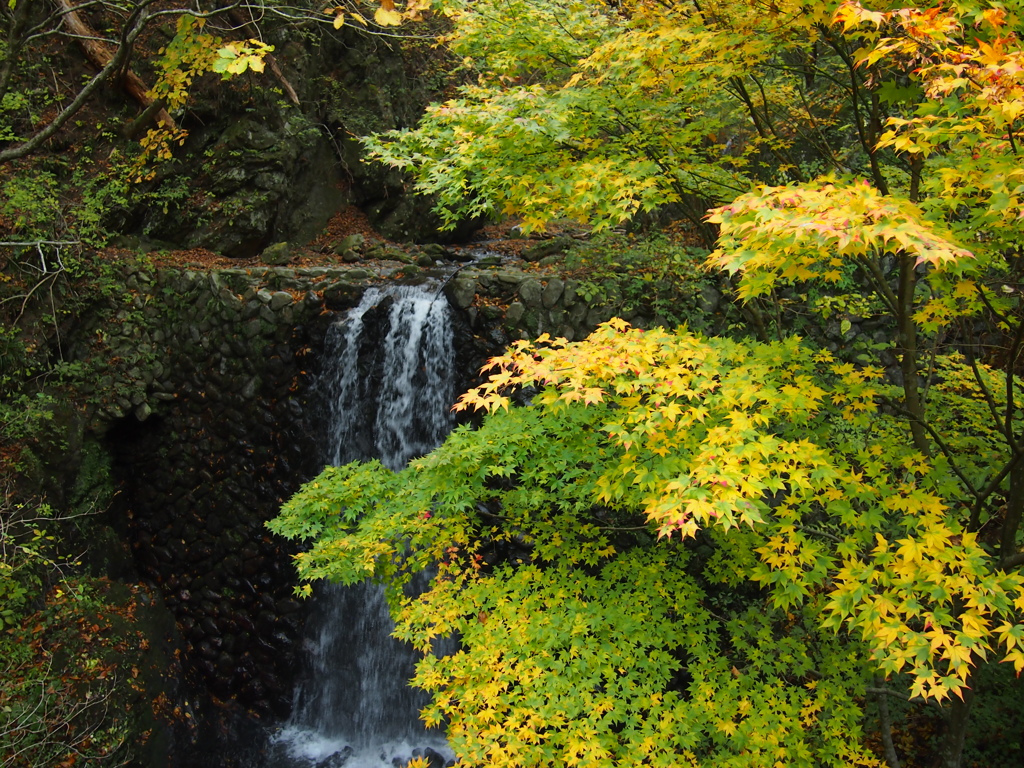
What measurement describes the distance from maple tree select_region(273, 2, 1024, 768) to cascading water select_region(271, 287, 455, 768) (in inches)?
112

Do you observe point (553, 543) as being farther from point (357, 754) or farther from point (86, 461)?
point (86, 461)

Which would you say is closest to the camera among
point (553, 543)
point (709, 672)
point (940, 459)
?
point (940, 459)

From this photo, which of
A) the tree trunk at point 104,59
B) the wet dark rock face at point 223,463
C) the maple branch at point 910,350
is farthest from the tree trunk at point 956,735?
the tree trunk at point 104,59

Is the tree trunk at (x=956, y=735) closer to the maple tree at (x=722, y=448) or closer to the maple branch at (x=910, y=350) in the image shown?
the maple tree at (x=722, y=448)

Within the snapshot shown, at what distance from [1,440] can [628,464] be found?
7.73m

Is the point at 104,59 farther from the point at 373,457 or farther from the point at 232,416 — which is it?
the point at 373,457

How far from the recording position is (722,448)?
2.82m

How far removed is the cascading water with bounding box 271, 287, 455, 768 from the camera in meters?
6.93

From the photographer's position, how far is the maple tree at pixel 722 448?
2.63 m

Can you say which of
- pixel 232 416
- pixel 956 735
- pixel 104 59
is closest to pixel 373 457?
pixel 232 416

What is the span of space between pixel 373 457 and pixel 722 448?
5.53 m

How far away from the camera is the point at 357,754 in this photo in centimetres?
677

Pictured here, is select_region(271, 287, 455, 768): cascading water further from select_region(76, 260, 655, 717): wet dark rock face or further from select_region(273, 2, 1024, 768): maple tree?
select_region(273, 2, 1024, 768): maple tree

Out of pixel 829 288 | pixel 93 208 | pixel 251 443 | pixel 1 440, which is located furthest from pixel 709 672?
pixel 93 208
